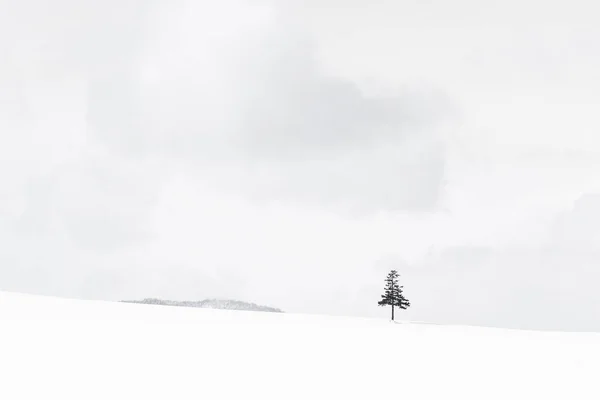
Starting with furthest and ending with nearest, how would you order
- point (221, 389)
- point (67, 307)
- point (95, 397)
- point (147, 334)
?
point (67, 307) < point (147, 334) < point (221, 389) < point (95, 397)

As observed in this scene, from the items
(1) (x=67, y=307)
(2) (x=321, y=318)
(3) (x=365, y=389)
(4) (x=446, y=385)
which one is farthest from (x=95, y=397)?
(2) (x=321, y=318)

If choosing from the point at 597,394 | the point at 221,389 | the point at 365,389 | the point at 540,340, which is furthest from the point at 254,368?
the point at 540,340

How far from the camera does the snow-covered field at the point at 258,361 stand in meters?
15.7

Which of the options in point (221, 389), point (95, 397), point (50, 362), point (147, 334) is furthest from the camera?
point (147, 334)

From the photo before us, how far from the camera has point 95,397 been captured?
1436 centimetres

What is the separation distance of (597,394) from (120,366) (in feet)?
46.2

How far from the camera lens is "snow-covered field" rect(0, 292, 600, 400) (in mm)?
15742

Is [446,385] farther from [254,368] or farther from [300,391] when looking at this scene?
[254,368]

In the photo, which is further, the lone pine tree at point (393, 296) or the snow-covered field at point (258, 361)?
the lone pine tree at point (393, 296)

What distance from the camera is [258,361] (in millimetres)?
19094

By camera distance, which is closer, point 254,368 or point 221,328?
point 254,368

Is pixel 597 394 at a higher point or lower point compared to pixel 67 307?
lower

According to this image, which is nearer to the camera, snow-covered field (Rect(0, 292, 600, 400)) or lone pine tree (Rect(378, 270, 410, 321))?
snow-covered field (Rect(0, 292, 600, 400))

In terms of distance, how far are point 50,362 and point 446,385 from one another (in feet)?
38.0
